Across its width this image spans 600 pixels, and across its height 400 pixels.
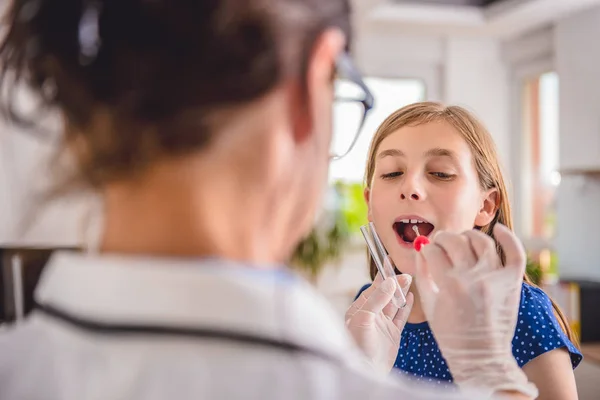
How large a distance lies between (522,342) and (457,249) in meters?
0.46

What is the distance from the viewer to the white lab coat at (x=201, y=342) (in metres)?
0.51

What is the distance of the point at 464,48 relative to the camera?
4965mm

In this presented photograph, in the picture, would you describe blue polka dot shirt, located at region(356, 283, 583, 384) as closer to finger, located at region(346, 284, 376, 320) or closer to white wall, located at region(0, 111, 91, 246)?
finger, located at region(346, 284, 376, 320)

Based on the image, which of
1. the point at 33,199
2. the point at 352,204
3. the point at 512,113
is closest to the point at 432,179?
the point at 33,199

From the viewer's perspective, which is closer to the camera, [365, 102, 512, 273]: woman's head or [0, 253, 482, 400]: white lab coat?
[0, 253, 482, 400]: white lab coat

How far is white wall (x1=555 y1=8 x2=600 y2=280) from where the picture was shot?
404cm

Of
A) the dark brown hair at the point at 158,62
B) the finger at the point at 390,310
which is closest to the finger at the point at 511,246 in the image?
the dark brown hair at the point at 158,62

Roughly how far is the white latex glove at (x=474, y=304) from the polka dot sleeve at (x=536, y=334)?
401mm

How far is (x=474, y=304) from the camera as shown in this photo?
74 centimetres

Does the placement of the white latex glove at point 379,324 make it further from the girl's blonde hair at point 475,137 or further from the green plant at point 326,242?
the green plant at point 326,242

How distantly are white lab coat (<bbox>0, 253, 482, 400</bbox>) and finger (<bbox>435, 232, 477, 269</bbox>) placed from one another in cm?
23

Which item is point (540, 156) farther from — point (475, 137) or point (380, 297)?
point (380, 297)

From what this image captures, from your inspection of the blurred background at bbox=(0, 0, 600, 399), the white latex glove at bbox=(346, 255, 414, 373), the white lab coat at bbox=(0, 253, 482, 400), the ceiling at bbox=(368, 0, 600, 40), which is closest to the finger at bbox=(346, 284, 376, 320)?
the white latex glove at bbox=(346, 255, 414, 373)

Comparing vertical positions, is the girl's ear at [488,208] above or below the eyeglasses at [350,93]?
below
